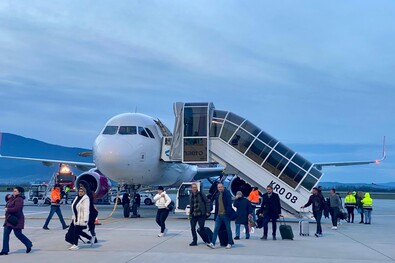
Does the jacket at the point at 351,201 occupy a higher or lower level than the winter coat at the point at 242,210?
higher

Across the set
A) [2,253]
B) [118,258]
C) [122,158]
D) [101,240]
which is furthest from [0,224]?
[118,258]

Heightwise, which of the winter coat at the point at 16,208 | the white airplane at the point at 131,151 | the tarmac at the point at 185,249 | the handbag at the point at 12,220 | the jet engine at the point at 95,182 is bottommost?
the tarmac at the point at 185,249

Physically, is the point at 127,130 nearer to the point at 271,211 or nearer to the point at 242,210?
the point at 242,210

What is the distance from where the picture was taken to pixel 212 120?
73.5 ft

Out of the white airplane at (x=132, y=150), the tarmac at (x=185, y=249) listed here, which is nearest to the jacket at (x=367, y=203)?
the tarmac at (x=185, y=249)

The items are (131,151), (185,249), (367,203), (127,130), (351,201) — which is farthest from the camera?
(351,201)

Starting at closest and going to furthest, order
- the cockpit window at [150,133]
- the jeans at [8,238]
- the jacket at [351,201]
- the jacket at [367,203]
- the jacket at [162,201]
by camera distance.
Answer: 1. the jeans at [8,238]
2. the jacket at [162,201]
3. the jacket at [367,203]
4. the cockpit window at [150,133]
5. the jacket at [351,201]

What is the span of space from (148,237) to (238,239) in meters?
2.50

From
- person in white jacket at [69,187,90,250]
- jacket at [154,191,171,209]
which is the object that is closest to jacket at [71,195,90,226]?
person in white jacket at [69,187,90,250]

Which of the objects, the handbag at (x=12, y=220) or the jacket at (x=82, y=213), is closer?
the handbag at (x=12, y=220)

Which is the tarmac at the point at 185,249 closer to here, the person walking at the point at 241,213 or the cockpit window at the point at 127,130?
the person walking at the point at 241,213

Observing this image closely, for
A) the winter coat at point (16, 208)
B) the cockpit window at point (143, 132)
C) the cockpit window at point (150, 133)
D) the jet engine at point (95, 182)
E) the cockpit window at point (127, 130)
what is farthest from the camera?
the jet engine at point (95, 182)

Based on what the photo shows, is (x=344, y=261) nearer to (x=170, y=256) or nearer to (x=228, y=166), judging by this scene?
(x=170, y=256)

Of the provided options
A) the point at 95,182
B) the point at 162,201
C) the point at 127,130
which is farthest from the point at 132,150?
the point at 162,201
